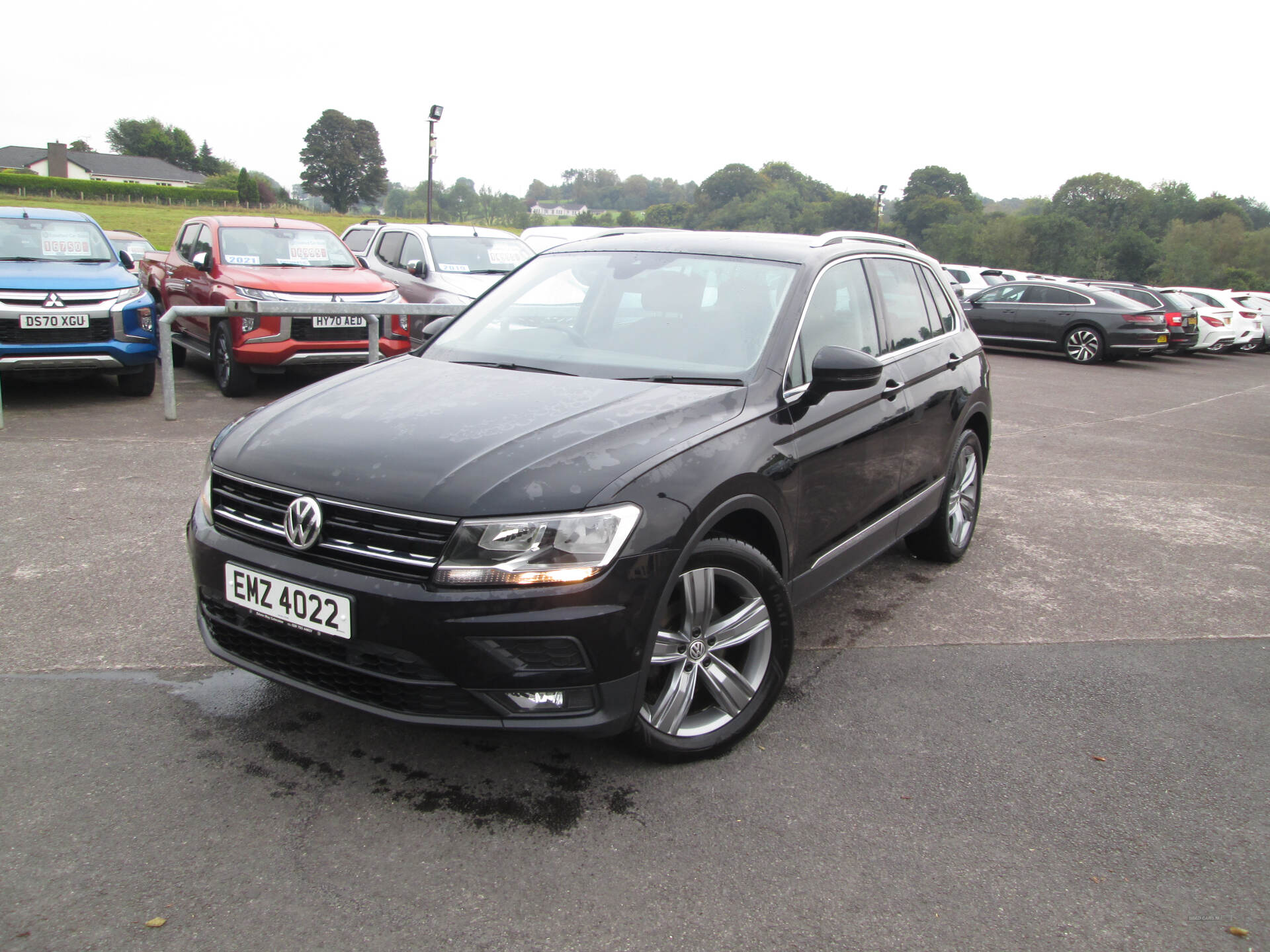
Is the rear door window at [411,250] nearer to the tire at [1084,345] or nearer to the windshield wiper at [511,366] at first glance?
the windshield wiper at [511,366]

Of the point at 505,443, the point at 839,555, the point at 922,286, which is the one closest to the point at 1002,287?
the point at 922,286

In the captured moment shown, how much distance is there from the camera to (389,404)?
3.24 meters

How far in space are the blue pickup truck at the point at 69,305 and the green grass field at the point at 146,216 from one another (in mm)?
30744

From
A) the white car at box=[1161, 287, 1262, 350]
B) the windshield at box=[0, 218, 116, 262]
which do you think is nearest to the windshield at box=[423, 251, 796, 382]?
the windshield at box=[0, 218, 116, 262]

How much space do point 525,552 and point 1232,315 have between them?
26.0 m

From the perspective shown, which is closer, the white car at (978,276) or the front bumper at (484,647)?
the front bumper at (484,647)

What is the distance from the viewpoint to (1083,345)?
768 inches

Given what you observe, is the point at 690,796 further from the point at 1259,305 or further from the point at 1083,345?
the point at 1259,305

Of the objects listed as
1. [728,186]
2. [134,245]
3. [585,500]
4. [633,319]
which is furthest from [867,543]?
[728,186]

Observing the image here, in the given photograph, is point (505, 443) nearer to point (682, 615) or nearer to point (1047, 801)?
point (682, 615)

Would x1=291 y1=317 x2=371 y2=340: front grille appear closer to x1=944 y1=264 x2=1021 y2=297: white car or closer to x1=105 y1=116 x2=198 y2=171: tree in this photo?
x1=944 y1=264 x2=1021 y2=297: white car

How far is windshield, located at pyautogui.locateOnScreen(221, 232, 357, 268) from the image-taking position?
10.2 metres

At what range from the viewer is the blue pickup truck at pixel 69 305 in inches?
326

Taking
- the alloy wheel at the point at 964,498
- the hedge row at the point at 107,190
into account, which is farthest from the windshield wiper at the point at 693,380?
the hedge row at the point at 107,190
